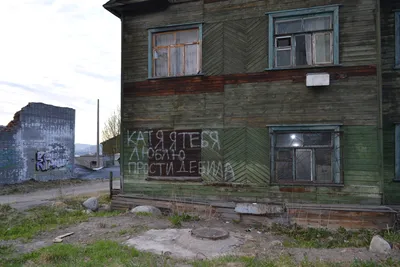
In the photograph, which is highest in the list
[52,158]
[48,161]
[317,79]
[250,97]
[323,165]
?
[317,79]

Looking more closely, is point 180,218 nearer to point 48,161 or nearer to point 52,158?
point 48,161

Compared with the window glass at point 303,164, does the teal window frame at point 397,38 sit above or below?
above

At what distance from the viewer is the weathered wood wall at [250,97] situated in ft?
32.0

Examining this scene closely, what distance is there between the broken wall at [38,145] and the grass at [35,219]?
9.63m

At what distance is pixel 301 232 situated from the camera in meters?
8.68

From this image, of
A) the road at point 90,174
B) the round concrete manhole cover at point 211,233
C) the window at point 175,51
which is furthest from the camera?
→ the road at point 90,174

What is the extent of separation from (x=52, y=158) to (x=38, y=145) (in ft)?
5.34

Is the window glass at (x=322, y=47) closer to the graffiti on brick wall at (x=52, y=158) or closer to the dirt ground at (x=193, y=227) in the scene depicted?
the dirt ground at (x=193, y=227)

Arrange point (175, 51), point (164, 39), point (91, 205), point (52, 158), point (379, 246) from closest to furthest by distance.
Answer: point (379, 246) → point (175, 51) → point (164, 39) → point (91, 205) → point (52, 158)

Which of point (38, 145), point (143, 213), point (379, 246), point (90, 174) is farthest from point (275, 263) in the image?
point (90, 174)

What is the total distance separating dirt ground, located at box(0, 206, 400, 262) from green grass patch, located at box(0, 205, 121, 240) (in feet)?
1.38

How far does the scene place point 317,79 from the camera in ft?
32.6

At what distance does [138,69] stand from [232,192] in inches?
221

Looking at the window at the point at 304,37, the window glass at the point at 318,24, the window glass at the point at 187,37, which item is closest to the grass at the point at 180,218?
the window at the point at 304,37
